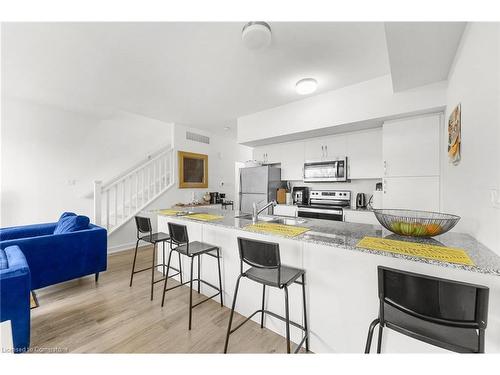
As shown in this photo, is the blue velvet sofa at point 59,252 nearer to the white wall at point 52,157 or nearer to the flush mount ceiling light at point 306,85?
Result: the white wall at point 52,157

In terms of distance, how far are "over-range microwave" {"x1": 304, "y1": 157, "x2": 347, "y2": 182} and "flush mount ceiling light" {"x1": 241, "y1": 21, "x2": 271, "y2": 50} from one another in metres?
2.32

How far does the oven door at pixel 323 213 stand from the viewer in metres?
3.28

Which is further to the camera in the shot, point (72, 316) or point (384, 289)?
point (72, 316)

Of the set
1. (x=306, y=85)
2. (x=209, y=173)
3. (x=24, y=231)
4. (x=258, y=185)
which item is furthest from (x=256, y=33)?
(x=209, y=173)

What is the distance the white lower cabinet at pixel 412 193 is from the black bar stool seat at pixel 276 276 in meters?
1.98

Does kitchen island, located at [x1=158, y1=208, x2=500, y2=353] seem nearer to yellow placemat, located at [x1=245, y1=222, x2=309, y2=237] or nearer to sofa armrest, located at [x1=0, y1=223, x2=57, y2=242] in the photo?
yellow placemat, located at [x1=245, y1=222, x2=309, y2=237]

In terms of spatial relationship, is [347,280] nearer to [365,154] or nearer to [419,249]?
[419,249]

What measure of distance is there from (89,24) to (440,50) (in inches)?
116

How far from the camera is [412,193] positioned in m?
2.59

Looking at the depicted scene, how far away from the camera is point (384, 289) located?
3.03 feet

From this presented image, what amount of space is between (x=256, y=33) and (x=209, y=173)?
13.6 ft

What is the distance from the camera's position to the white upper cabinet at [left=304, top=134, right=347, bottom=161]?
3.56 metres
